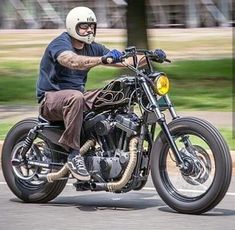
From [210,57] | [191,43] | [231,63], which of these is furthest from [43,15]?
[231,63]

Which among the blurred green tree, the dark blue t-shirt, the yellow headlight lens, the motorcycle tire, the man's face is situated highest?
the blurred green tree

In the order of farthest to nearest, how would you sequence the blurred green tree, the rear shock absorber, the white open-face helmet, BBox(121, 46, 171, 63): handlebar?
the blurred green tree
the rear shock absorber
the white open-face helmet
BBox(121, 46, 171, 63): handlebar

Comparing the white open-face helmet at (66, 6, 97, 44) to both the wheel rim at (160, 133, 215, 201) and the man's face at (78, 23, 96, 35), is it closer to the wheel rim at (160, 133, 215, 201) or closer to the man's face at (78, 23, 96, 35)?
the man's face at (78, 23, 96, 35)

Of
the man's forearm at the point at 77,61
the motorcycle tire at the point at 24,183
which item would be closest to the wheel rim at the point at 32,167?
the motorcycle tire at the point at 24,183

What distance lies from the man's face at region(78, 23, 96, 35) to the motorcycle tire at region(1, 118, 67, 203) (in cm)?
98

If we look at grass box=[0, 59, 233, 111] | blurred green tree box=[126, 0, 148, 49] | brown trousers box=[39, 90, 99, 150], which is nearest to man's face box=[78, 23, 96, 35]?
brown trousers box=[39, 90, 99, 150]

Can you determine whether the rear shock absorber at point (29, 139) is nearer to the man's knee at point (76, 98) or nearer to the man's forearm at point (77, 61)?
the man's knee at point (76, 98)

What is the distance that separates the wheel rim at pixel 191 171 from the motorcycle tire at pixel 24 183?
1.08 metres

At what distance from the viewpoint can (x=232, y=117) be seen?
43.6 feet

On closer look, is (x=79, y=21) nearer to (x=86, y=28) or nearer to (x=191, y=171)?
(x=86, y=28)

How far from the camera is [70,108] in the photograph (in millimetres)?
7512

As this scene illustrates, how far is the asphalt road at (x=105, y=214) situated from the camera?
6.98 m

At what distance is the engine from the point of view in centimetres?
748

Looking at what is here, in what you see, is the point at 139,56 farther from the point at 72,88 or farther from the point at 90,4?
the point at 90,4
